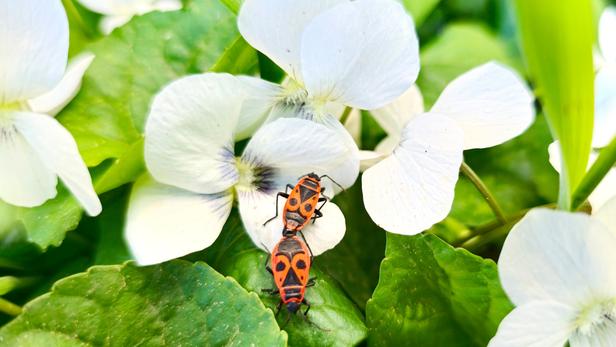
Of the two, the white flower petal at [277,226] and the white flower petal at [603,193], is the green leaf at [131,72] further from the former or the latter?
the white flower petal at [603,193]

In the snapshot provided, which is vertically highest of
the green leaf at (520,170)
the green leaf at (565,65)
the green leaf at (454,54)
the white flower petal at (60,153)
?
the green leaf at (565,65)

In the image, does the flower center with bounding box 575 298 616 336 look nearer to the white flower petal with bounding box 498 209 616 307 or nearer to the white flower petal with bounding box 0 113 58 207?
the white flower petal with bounding box 498 209 616 307

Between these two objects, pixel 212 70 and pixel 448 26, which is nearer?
pixel 212 70

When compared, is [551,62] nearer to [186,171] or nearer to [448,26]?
[186,171]

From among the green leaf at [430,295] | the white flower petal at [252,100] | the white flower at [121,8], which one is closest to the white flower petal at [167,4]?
the white flower at [121,8]

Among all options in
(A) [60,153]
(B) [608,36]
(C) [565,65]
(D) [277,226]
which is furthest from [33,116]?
(B) [608,36]

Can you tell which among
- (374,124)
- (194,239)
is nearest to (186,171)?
(194,239)

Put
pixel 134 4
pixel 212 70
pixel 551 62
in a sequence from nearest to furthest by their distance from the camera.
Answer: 1. pixel 551 62
2. pixel 212 70
3. pixel 134 4
